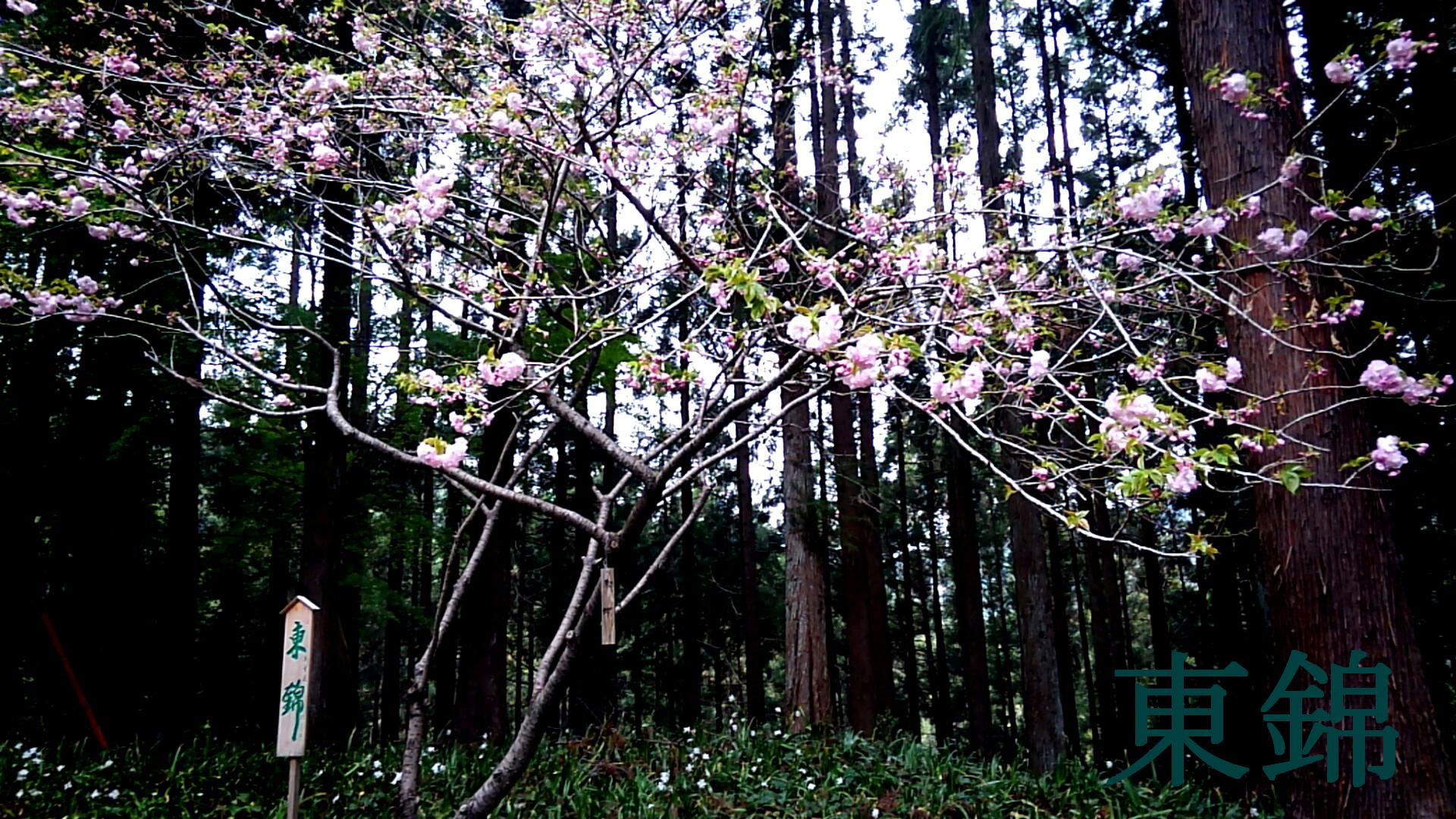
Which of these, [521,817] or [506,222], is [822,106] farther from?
[521,817]

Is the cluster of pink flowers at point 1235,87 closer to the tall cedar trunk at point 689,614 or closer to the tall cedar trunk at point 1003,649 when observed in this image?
the tall cedar trunk at point 689,614

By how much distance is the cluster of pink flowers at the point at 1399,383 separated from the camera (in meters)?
2.49

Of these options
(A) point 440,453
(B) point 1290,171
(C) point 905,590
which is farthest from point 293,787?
(C) point 905,590

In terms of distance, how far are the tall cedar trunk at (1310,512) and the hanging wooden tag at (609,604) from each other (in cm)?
258

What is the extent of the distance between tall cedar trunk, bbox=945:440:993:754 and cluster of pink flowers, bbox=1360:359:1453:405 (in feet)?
21.9

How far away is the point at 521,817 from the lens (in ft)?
14.0

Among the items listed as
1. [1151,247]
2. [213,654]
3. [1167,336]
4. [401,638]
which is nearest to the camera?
[1151,247]

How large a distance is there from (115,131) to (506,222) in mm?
2137

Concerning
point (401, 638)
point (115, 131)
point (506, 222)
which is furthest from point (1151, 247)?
point (401, 638)

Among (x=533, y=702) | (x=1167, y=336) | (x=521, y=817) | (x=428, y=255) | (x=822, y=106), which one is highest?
(x=822, y=106)

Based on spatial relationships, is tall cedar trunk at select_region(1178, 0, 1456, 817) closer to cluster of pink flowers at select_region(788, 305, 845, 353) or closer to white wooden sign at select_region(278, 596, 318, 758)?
cluster of pink flowers at select_region(788, 305, 845, 353)

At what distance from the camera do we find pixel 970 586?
34.0 feet

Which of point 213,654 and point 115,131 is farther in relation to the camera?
point 213,654

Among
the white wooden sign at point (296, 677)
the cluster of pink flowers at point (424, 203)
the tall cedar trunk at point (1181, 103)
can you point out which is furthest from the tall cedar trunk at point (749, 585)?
the white wooden sign at point (296, 677)
